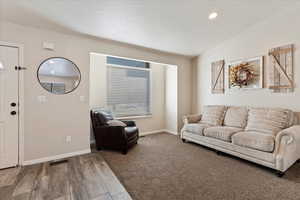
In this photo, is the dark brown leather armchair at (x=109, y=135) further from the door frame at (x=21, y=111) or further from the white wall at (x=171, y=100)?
the white wall at (x=171, y=100)

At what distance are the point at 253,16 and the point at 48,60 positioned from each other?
13.4ft

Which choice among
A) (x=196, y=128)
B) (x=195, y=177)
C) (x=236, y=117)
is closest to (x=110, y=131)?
(x=195, y=177)

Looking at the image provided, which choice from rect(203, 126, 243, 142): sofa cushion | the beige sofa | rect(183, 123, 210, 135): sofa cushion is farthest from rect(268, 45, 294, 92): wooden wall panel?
rect(183, 123, 210, 135): sofa cushion

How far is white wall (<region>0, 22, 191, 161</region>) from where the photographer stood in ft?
8.46

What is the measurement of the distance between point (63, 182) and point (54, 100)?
1.50m

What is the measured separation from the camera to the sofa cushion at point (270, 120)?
8.52 feet

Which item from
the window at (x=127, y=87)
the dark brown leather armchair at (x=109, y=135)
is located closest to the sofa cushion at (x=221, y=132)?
the dark brown leather armchair at (x=109, y=135)

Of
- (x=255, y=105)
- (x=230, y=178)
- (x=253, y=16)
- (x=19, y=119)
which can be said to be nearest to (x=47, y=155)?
(x=19, y=119)

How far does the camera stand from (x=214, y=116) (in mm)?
3619

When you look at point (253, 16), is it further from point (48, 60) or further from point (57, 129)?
point (57, 129)

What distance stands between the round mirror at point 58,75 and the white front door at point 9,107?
373mm

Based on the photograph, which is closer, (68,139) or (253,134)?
(253,134)

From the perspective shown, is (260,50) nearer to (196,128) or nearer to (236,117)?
(236,117)

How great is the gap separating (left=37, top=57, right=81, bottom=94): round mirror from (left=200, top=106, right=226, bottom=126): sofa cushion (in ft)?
10.2
